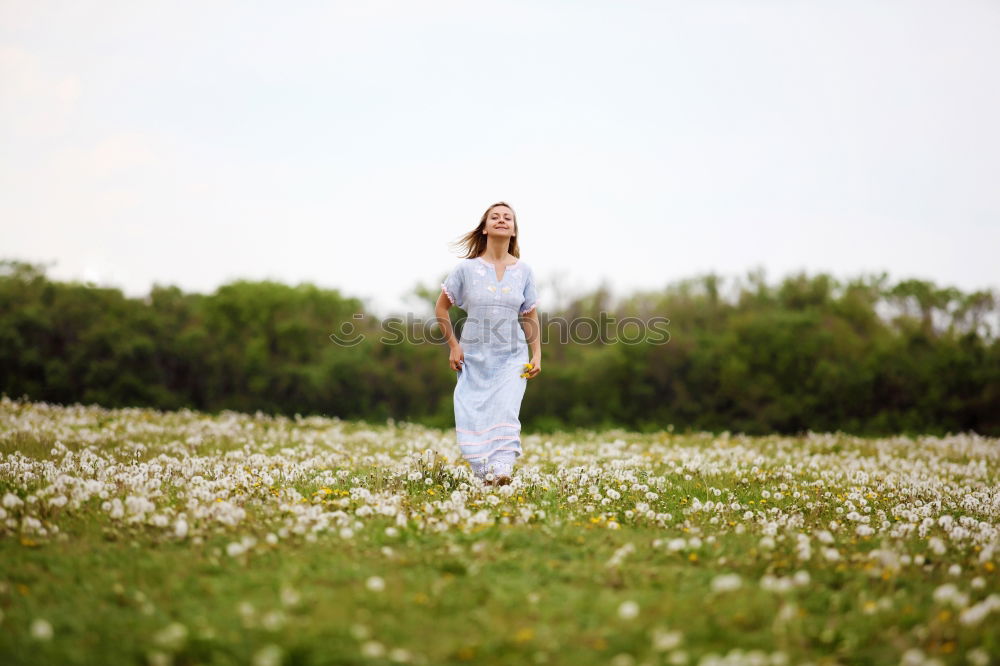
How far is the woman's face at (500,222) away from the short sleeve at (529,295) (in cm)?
62

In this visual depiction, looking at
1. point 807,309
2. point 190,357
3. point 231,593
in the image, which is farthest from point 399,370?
point 231,593

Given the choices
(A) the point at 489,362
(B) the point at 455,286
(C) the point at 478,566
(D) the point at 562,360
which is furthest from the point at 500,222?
(D) the point at 562,360

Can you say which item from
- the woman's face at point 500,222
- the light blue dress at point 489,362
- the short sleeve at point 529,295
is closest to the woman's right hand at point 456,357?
the light blue dress at point 489,362

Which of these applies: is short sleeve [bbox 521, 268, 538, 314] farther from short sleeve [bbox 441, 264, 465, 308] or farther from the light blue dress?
short sleeve [bbox 441, 264, 465, 308]

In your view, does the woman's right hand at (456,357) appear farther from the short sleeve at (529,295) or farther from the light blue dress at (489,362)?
the short sleeve at (529,295)

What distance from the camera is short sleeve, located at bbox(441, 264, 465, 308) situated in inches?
339

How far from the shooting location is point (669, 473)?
9445 mm

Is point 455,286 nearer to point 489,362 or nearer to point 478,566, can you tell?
point 489,362

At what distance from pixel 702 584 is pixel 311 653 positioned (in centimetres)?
263

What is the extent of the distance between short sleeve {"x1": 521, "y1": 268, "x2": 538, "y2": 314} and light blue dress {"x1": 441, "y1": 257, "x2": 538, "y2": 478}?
0.18ft

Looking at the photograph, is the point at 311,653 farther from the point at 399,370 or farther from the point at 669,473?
the point at 399,370

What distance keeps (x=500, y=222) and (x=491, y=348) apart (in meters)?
1.51

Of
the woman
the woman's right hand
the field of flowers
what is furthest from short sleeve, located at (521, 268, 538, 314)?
the field of flowers

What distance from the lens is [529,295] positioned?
8898 mm
